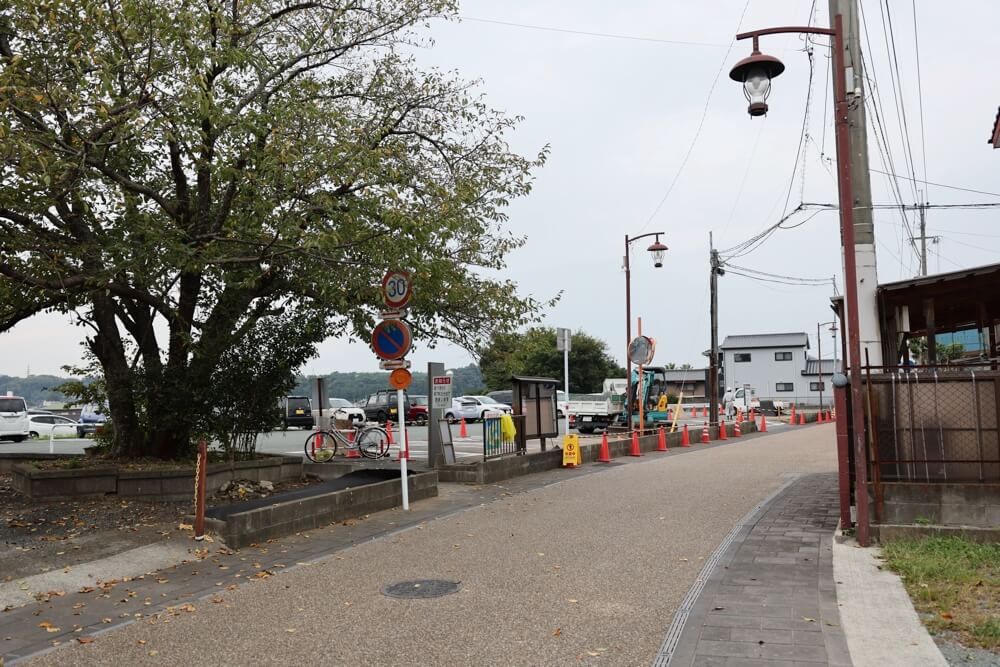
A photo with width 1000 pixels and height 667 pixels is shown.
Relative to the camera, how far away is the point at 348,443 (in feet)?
56.4

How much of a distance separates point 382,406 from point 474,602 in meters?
33.4

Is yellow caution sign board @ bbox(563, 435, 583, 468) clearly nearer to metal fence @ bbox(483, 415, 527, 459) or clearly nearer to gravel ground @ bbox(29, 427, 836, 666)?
metal fence @ bbox(483, 415, 527, 459)

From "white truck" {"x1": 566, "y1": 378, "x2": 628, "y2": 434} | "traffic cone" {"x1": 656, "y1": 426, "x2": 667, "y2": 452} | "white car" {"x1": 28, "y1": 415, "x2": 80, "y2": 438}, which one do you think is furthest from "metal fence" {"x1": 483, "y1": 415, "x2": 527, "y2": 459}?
"white car" {"x1": 28, "y1": 415, "x2": 80, "y2": 438}

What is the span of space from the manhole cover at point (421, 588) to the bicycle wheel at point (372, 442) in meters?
10.8

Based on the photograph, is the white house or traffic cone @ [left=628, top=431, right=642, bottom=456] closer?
traffic cone @ [left=628, top=431, right=642, bottom=456]

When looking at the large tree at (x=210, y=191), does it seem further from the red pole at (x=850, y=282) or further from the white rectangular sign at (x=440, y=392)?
the red pole at (x=850, y=282)

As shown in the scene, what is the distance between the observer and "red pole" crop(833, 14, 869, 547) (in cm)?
770

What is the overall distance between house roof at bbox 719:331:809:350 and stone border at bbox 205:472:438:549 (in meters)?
64.9

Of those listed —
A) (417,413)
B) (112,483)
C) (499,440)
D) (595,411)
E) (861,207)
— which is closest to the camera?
(861,207)

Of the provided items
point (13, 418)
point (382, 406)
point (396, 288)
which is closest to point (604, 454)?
point (396, 288)

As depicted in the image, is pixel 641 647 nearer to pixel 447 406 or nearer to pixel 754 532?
pixel 754 532

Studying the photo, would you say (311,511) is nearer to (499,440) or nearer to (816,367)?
(499,440)

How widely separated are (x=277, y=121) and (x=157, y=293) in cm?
343

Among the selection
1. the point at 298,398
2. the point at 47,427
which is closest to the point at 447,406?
the point at 298,398
